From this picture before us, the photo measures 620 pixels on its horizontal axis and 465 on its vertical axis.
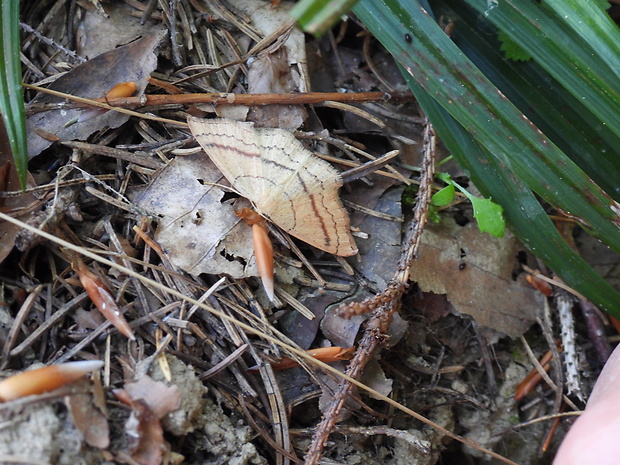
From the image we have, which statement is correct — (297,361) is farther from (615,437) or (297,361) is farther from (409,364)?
(615,437)

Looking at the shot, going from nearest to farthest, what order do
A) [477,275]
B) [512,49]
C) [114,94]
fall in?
1. [114,94]
2. [512,49]
3. [477,275]

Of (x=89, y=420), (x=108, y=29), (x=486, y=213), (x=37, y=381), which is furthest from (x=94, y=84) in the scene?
(x=486, y=213)

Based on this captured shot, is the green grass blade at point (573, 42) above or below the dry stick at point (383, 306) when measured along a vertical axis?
above

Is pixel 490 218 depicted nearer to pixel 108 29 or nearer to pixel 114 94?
pixel 114 94

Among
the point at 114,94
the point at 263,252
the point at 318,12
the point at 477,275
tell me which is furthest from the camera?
the point at 477,275

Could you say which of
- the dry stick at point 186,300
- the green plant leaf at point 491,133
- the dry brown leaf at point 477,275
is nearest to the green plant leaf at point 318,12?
the dry stick at point 186,300

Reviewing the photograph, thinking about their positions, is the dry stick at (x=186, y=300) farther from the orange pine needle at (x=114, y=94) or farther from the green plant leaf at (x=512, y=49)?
the green plant leaf at (x=512, y=49)
